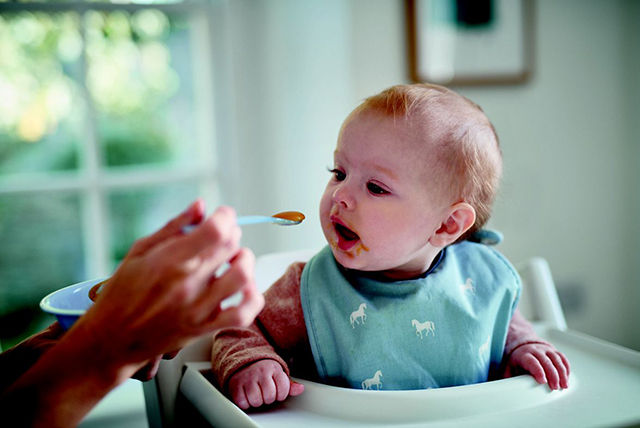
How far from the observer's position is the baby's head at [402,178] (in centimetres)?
78

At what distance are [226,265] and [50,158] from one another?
1.79m

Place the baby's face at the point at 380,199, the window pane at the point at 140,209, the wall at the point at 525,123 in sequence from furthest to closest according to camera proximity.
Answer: the window pane at the point at 140,209 < the wall at the point at 525,123 < the baby's face at the point at 380,199

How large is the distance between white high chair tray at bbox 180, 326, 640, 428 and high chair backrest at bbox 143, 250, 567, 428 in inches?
1.3

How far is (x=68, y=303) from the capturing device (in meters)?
0.58

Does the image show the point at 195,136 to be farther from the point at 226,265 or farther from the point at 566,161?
the point at 226,265

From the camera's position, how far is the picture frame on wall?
2.22 m

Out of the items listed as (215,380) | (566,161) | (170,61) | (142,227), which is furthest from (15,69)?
(566,161)

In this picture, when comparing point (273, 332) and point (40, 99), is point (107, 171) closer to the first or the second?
point (40, 99)

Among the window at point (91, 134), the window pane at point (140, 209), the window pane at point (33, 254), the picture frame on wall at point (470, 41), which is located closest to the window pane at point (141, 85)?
the window at point (91, 134)

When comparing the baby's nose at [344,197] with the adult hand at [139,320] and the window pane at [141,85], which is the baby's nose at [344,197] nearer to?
the adult hand at [139,320]

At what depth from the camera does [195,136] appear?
7.39ft

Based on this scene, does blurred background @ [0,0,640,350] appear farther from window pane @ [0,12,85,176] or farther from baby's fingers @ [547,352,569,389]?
baby's fingers @ [547,352,569,389]

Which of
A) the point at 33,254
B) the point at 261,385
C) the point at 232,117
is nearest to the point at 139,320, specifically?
the point at 261,385

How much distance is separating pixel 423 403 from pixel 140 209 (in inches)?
67.2
